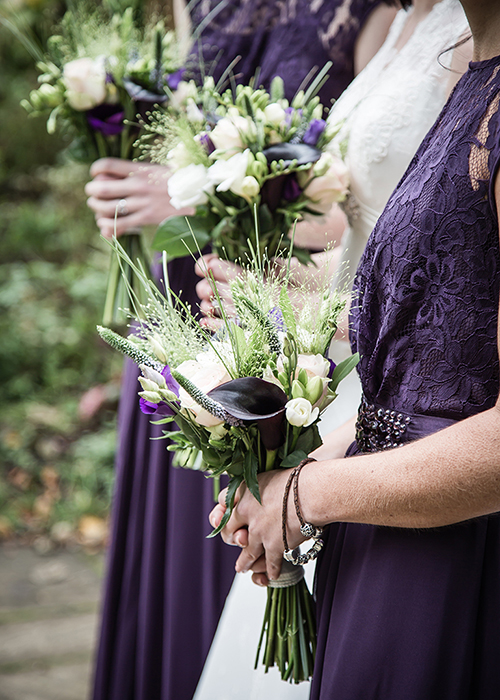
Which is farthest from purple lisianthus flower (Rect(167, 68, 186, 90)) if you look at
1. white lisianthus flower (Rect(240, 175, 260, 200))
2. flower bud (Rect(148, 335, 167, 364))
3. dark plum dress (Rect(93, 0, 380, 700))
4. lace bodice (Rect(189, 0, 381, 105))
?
flower bud (Rect(148, 335, 167, 364))

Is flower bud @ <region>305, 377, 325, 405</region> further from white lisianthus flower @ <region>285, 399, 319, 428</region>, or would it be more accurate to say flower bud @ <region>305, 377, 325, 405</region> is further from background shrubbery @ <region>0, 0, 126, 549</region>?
background shrubbery @ <region>0, 0, 126, 549</region>

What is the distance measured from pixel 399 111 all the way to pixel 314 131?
0.72 ft

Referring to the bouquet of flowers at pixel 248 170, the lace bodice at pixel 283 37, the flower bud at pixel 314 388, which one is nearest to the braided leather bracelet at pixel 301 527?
the flower bud at pixel 314 388

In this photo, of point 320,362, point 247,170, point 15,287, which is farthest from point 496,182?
point 15,287

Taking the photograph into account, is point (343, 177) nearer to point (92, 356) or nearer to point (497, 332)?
point (497, 332)

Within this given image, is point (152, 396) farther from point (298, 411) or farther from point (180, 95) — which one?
point (180, 95)

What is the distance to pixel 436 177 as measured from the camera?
0.94 metres

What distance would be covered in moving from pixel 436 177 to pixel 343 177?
0.57 meters

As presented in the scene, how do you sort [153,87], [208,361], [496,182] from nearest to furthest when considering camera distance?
[496,182], [208,361], [153,87]

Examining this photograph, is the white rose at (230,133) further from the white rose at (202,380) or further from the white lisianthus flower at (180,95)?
the white rose at (202,380)

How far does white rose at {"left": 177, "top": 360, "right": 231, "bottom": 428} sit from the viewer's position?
988 millimetres

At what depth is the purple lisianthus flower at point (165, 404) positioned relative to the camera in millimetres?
1023

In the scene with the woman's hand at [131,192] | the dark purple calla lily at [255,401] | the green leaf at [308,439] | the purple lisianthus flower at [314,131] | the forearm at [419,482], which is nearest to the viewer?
the forearm at [419,482]

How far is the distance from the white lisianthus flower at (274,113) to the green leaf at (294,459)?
30.1 inches
